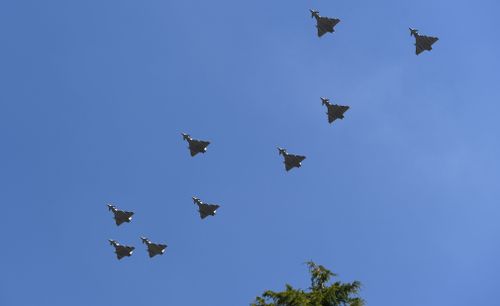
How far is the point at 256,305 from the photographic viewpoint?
21.1 m

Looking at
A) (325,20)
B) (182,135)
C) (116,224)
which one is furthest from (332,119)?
(116,224)

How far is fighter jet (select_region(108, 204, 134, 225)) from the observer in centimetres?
2961

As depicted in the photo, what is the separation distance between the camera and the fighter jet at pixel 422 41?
30.2 meters

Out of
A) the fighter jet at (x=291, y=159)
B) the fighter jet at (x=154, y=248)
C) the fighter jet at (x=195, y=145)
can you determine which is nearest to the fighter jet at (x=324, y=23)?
the fighter jet at (x=291, y=159)

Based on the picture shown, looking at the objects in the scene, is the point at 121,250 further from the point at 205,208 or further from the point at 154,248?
the point at 205,208

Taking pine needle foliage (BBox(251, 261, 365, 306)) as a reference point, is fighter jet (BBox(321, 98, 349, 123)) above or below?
above

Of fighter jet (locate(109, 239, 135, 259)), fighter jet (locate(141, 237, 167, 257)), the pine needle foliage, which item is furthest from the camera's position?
fighter jet (locate(109, 239, 135, 259))

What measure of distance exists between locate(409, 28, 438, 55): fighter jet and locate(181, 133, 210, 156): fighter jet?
13.0 metres

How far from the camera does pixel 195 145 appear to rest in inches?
1173

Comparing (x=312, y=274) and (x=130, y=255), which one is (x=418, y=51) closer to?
(x=312, y=274)

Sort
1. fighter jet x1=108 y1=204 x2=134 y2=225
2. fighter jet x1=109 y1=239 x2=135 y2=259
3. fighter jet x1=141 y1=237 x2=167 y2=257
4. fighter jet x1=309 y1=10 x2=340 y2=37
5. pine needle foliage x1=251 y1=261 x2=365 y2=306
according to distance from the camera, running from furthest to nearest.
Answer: fighter jet x1=309 y1=10 x2=340 y2=37 → fighter jet x1=108 y1=204 x2=134 y2=225 → fighter jet x1=109 y1=239 x2=135 y2=259 → fighter jet x1=141 y1=237 x2=167 y2=257 → pine needle foliage x1=251 y1=261 x2=365 y2=306

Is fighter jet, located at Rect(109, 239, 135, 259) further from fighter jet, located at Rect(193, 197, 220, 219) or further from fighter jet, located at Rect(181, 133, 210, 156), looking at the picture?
fighter jet, located at Rect(181, 133, 210, 156)

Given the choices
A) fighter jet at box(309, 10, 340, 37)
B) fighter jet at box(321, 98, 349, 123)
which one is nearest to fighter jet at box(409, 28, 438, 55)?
fighter jet at box(309, 10, 340, 37)

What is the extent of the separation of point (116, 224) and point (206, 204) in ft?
16.8
